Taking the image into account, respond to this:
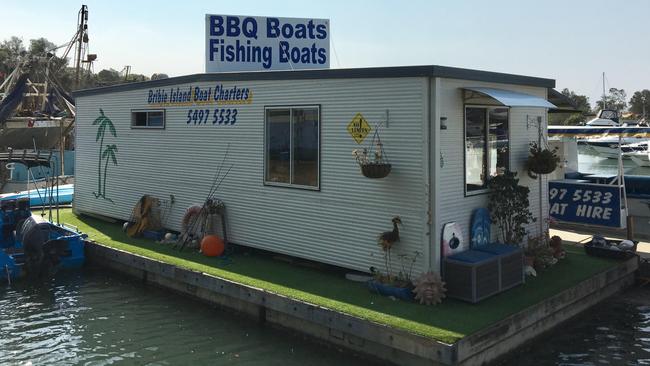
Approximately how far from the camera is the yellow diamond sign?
8641 millimetres

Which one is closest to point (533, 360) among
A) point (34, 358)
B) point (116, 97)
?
point (34, 358)

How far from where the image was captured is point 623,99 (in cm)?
→ 12562

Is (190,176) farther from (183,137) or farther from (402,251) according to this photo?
(402,251)

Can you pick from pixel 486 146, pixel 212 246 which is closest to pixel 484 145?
pixel 486 146

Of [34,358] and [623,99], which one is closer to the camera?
[34,358]

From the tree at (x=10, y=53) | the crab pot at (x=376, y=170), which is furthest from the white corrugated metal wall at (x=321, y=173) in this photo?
the tree at (x=10, y=53)

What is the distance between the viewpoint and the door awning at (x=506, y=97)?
8.27m

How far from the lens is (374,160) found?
848cm

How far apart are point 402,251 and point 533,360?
86.2 inches

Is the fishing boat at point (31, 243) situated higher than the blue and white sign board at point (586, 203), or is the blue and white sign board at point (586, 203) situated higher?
the blue and white sign board at point (586, 203)

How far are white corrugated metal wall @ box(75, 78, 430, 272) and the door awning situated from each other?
95 centimetres

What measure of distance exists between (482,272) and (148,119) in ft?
26.7

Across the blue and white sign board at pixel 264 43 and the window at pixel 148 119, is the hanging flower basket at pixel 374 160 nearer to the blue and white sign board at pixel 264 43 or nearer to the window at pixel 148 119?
the window at pixel 148 119

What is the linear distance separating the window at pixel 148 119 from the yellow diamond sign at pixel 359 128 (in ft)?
16.9
